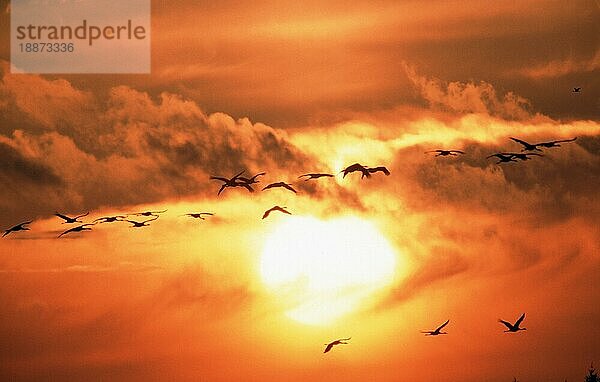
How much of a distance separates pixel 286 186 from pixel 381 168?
10.4 meters

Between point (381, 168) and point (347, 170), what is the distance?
147 inches

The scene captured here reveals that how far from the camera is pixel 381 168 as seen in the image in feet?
655

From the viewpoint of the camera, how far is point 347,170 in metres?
199

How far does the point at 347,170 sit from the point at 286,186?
682 cm

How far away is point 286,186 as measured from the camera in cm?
19988
